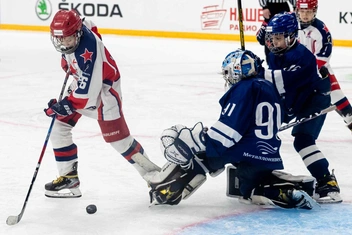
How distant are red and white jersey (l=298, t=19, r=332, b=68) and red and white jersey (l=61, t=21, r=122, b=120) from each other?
121 cm

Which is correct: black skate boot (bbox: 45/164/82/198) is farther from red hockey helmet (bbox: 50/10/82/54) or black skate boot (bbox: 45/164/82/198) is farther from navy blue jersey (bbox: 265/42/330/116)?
navy blue jersey (bbox: 265/42/330/116)

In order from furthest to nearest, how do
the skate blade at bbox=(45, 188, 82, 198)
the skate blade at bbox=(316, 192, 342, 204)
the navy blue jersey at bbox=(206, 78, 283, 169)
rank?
the skate blade at bbox=(45, 188, 82, 198) → the skate blade at bbox=(316, 192, 342, 204) → the navy blue jersey at bbox=(206, 78, 283, 169)

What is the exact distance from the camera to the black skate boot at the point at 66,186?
335cm

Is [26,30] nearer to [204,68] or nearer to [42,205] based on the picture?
[204,68]

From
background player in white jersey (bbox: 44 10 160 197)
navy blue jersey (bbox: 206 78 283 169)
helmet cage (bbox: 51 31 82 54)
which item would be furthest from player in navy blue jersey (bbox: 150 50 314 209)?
helmet cage (bbox: 51 31 82 54)

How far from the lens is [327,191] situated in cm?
326

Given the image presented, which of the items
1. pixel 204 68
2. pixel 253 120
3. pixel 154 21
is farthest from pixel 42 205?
pixel 154 21

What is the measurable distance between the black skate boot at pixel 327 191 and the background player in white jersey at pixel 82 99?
695 mm

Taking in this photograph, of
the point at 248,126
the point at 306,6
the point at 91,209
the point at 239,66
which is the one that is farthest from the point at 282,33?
the point at 91,209

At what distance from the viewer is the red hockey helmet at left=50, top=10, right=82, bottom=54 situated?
3074 millimetres

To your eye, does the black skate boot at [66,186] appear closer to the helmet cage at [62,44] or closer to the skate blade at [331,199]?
the helmet cage at [62,44]

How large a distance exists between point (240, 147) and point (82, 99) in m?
0.66

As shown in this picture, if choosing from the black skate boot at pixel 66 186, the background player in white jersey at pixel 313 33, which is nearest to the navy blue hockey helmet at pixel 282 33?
the background player in white jersey at pixel 313 33

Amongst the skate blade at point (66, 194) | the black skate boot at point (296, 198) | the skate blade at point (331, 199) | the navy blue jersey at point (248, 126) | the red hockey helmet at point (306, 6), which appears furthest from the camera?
the red hockey helmet at point (306, 6)
